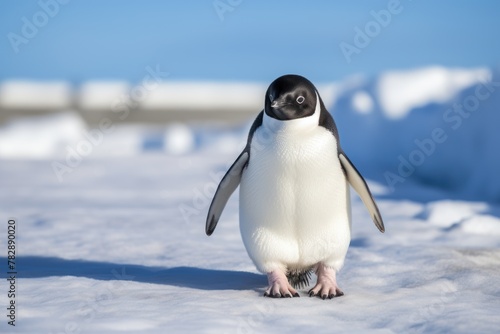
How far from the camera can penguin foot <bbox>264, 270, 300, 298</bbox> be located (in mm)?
2346

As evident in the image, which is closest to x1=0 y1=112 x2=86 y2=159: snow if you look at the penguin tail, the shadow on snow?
the shadow on snow

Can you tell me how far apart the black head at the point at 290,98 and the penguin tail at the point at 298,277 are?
0.56 meters

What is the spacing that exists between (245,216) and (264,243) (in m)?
0.12

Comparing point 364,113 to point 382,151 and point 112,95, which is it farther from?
point 112,95

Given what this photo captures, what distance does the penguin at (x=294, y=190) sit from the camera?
237cm

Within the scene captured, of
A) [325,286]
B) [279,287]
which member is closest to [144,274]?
[279,287]

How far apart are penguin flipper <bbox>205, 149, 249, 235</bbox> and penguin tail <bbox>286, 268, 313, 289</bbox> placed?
32 cm

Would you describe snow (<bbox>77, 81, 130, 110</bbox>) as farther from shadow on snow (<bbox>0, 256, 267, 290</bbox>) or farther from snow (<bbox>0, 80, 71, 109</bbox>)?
shadow on snow (<bbox>0, 256, 267, 290</bbox>)

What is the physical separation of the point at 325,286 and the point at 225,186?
493 millimetres

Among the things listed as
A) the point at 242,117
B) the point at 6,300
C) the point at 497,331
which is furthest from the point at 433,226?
the point at 242,117

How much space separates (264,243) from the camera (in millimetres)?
2459

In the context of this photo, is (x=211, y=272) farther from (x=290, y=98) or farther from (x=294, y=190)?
(x=290, y=98)

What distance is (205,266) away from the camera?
2.98 metres

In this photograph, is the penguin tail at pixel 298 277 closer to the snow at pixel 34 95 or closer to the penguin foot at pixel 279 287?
the penguin foot at pixel 279 287
